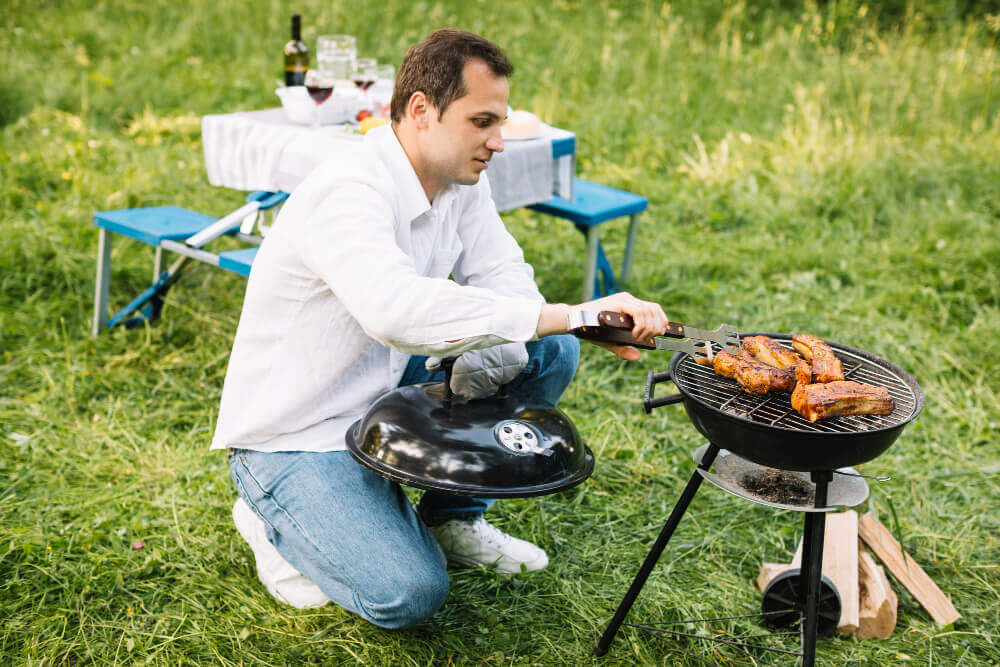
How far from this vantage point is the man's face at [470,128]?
236 centimetres

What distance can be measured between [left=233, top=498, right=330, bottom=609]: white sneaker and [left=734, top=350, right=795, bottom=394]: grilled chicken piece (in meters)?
1.44

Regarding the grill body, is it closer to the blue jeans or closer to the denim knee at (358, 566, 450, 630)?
the blue jeans

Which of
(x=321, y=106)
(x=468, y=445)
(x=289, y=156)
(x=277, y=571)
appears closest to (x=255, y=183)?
(x=289, y=156)

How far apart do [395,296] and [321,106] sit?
8.00 feet

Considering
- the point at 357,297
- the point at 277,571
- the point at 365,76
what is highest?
the point at 365,76

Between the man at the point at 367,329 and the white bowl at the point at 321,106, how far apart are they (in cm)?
180

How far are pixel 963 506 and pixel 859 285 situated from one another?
2.22 meters

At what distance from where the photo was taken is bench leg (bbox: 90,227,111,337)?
4582mm

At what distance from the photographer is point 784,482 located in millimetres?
2623

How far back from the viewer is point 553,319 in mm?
2199

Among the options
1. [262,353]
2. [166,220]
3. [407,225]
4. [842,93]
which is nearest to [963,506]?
[407,225]

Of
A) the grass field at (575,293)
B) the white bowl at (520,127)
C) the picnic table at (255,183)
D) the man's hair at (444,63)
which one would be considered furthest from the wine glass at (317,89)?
the man's hair at (444,63)

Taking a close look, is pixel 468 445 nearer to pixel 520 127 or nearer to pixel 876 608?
pixel 876 608

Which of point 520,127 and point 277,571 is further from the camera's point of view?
point 520,127
